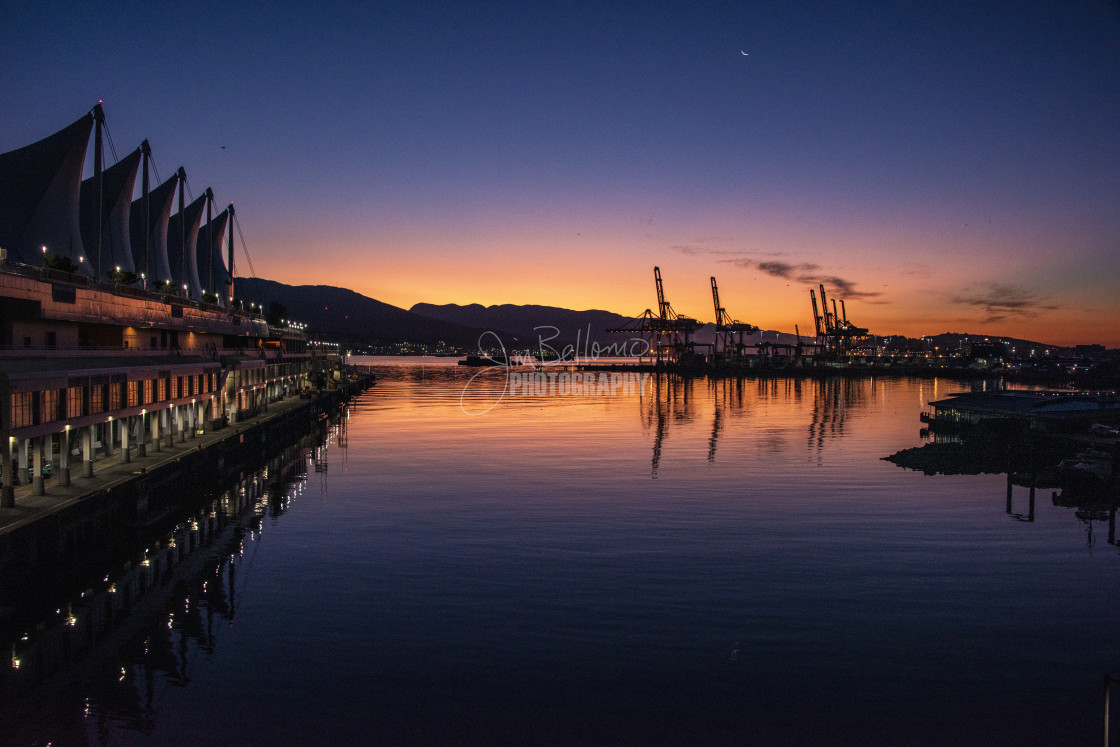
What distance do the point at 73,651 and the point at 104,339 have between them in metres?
25.0

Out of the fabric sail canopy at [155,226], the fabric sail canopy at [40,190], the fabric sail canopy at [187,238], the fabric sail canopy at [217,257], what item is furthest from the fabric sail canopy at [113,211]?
the fabric sail canopy at [217,257]

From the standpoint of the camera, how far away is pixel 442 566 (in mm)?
18938

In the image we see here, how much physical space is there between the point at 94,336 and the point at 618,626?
1186 inches

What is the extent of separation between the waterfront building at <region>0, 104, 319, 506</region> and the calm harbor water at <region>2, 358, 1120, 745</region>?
668cm

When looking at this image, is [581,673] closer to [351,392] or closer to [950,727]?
[950,727]

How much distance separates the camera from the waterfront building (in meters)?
22.1

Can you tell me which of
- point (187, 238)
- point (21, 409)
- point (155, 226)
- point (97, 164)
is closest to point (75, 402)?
point (21, 409)

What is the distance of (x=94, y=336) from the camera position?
3353 centimetres

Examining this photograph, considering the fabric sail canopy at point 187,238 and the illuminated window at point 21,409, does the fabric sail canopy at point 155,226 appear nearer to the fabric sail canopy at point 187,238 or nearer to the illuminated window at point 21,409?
the fabric sail canopy at point 187,238

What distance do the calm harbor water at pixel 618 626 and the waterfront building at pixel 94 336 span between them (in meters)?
6.68

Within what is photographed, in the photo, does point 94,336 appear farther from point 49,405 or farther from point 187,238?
point 187,238

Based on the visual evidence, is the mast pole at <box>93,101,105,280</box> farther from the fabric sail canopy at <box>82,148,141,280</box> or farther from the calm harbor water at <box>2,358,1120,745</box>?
the calm harbor water at <box>2,358,1120,745</box>

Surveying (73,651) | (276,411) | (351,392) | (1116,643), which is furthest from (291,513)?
(351,392)

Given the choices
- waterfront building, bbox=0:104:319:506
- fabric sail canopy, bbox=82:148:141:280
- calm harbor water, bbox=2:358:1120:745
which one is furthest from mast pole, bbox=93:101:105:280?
calm harbor water, bbox=2:358:1120:745
